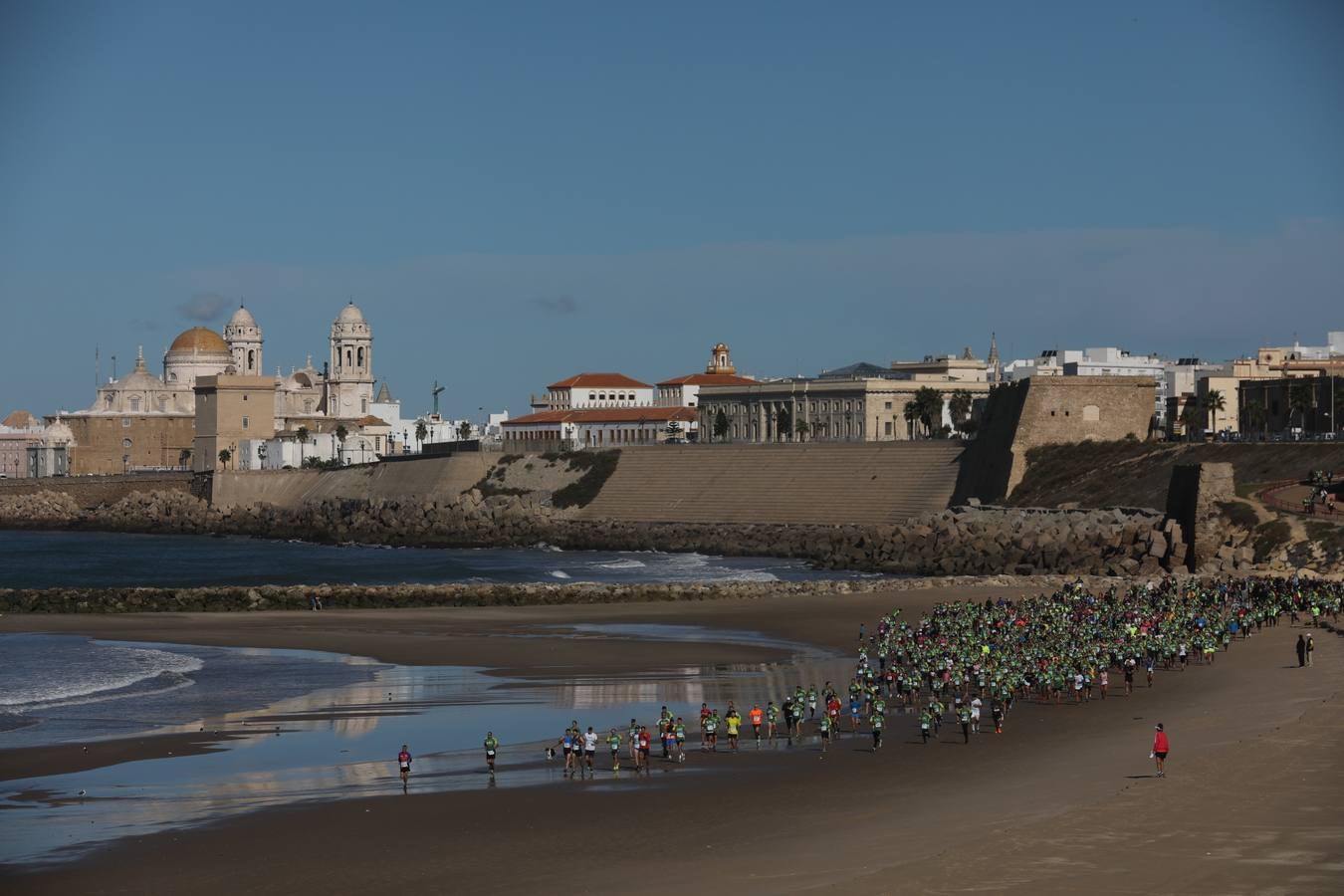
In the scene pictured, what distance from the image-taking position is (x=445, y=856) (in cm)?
1867

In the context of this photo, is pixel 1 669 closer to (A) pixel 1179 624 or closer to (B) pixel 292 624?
(B) pixel 292 624

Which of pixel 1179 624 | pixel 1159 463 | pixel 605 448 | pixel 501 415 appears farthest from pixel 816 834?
pixel 501 415

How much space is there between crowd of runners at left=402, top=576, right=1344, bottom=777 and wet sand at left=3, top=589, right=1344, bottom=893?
690mm

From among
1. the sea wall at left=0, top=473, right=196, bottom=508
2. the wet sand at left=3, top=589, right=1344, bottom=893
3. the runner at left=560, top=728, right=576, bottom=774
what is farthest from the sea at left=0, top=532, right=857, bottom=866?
the sea wall at left=0, top=473, right=196, bottom=508

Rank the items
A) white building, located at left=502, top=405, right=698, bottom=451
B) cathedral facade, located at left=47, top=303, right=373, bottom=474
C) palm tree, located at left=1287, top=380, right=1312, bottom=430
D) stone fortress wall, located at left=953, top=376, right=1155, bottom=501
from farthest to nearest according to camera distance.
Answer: cathedral facade, located at left=47, top=303, right=373, bottom=474 → white building, located at left=502, top=405, right=698, bottom=451 → palm tree, located at left=1287, top=380, right=1312, bottom=430 → stone fortress wall, located at left=953, top=376, right=1155, bottom=501

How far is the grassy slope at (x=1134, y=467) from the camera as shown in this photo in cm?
6738

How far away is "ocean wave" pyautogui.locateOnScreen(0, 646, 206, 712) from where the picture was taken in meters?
31.7

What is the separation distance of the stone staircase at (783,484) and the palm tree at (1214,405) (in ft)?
49.8

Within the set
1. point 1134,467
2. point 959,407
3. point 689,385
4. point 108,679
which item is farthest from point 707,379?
point 108,679

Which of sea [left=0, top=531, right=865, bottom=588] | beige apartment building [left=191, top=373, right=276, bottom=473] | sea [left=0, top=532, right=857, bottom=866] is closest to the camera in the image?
sea [left=0, top=532, right=857, bottom=866]

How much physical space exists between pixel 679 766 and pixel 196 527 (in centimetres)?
9828

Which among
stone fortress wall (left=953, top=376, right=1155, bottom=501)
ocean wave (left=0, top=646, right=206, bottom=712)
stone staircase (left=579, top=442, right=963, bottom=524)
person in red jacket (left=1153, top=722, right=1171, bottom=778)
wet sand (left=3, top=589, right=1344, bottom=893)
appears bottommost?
wet sand (left=3, top=589, right=1344, bottom=893)

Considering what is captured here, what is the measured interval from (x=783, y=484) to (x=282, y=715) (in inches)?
2580

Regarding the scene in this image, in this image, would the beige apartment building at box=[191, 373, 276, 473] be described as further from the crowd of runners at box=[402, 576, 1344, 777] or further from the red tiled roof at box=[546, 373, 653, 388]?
the crowd of runners at box=[402, 576, 1344, 777]
